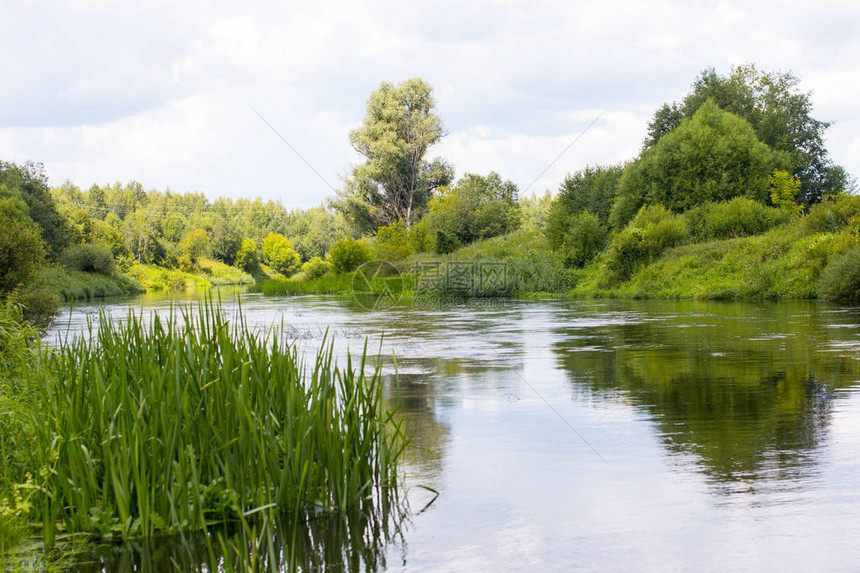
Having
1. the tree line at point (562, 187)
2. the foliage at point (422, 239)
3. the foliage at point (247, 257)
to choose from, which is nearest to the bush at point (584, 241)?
the tree line at point (562, 187)

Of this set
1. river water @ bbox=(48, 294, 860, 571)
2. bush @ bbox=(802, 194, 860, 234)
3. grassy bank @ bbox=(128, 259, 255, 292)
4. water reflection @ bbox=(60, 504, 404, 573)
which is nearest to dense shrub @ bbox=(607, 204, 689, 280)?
bush @ bbox=(802, 194, 860, 234)

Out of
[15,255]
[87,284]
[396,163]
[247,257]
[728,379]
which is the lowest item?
[728,379]

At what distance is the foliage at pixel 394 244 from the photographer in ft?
156

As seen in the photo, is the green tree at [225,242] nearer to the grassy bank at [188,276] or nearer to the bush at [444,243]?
the grassy bank at [188,276]

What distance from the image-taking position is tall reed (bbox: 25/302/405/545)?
3.95 m

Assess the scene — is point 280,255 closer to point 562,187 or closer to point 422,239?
point 422,239

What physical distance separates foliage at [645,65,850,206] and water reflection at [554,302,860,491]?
3175 centimetres

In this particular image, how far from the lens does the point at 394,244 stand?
4875 cm

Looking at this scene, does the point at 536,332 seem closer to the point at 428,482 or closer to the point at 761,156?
the point at 428,482

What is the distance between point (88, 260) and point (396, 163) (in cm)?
2347

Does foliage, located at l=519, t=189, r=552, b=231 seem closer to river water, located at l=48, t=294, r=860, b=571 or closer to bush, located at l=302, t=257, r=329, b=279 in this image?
bush, located at l=302, t=257, r=329, b=279

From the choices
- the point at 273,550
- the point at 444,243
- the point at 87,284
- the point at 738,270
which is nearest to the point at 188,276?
the point at 87,284

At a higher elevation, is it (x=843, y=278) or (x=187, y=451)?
(x=843, y=278)

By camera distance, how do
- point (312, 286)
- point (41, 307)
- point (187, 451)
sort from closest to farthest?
point (187, 451) < point (41, 307) < point (312, 286)
